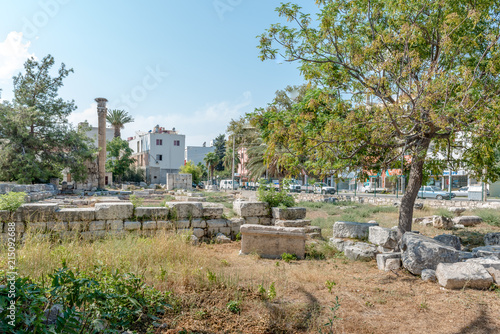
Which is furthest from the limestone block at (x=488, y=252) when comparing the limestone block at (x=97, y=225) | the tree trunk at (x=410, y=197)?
the limestone block at (x=97, y=225)

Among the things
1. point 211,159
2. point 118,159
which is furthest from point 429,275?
point 211,159

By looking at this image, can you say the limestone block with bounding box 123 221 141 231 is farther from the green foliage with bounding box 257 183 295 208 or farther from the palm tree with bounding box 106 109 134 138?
the palm tree with bounding box 106 109 134 138

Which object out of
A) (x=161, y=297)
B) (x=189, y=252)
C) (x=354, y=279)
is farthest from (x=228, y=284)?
(x=354, y=279)

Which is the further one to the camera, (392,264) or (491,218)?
(491,218)

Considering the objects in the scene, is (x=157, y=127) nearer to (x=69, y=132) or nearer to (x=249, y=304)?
(x=69, y=132)

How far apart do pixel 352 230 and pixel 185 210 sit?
4369mm

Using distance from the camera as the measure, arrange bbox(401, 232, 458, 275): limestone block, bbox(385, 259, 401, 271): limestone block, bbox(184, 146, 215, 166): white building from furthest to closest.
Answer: bbox(184, 146, 215, 166): white building → bbox(385, 259, 401, 271): limestone block → bbox(401, 232, 458, 275): limestone block

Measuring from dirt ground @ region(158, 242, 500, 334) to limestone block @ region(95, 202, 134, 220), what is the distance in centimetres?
359

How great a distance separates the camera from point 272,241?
25.1 ft

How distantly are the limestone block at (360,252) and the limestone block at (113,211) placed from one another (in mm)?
5342

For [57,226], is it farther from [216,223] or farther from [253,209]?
[253,209]

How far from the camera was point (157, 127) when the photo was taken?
58719mm

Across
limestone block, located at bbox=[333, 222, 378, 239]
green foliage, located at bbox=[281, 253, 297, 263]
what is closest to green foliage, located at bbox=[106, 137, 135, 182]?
limestone block, located at bbox=[333, 222, 378, 239]

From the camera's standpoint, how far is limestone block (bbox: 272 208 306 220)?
9578 mm
